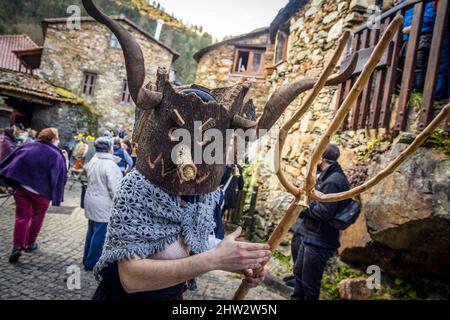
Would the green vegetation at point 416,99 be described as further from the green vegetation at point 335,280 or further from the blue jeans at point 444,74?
the green vegetation at point 335,280

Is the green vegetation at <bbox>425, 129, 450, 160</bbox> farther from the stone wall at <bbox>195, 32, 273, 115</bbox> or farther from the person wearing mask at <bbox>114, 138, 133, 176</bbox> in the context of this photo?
the stone wall at <bbox>195, 32, 273, 115</bbox>

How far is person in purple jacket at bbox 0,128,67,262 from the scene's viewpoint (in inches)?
154

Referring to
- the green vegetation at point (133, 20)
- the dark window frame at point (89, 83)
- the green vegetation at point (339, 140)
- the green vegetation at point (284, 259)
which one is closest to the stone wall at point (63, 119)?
the dark window frame at point (89, 83)

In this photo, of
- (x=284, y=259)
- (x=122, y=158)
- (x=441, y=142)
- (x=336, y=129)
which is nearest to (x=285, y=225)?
(x=336, y=129)

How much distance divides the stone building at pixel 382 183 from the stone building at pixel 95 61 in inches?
516

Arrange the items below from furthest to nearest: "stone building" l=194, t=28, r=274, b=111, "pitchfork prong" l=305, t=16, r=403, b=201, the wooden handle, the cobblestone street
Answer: "stone building" l=194, t=28, r=274, b=111 → the cobblestone street → the wooden handle → "pitchfork prong" l=305, t=16, r=403, b=201

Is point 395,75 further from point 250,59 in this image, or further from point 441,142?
point 250,59

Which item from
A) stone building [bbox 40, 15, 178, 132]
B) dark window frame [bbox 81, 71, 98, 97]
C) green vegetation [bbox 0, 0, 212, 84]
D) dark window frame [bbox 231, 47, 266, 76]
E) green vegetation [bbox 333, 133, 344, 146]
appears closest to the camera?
green vegetation [bbox 333, 133, 344, 146]

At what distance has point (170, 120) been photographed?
1.29m

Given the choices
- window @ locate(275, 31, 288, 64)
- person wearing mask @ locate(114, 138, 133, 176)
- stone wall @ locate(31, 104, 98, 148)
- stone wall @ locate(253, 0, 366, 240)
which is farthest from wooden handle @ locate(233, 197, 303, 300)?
stone wall @ locate(31, 104, 98, 148)

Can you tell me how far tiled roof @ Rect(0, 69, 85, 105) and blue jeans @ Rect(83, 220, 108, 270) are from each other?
44.0 ft

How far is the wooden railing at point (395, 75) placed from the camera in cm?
290

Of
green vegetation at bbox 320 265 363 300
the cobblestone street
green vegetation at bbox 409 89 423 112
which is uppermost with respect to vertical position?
green vegetation at bbox 409 89 423 112

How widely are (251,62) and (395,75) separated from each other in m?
10.4
